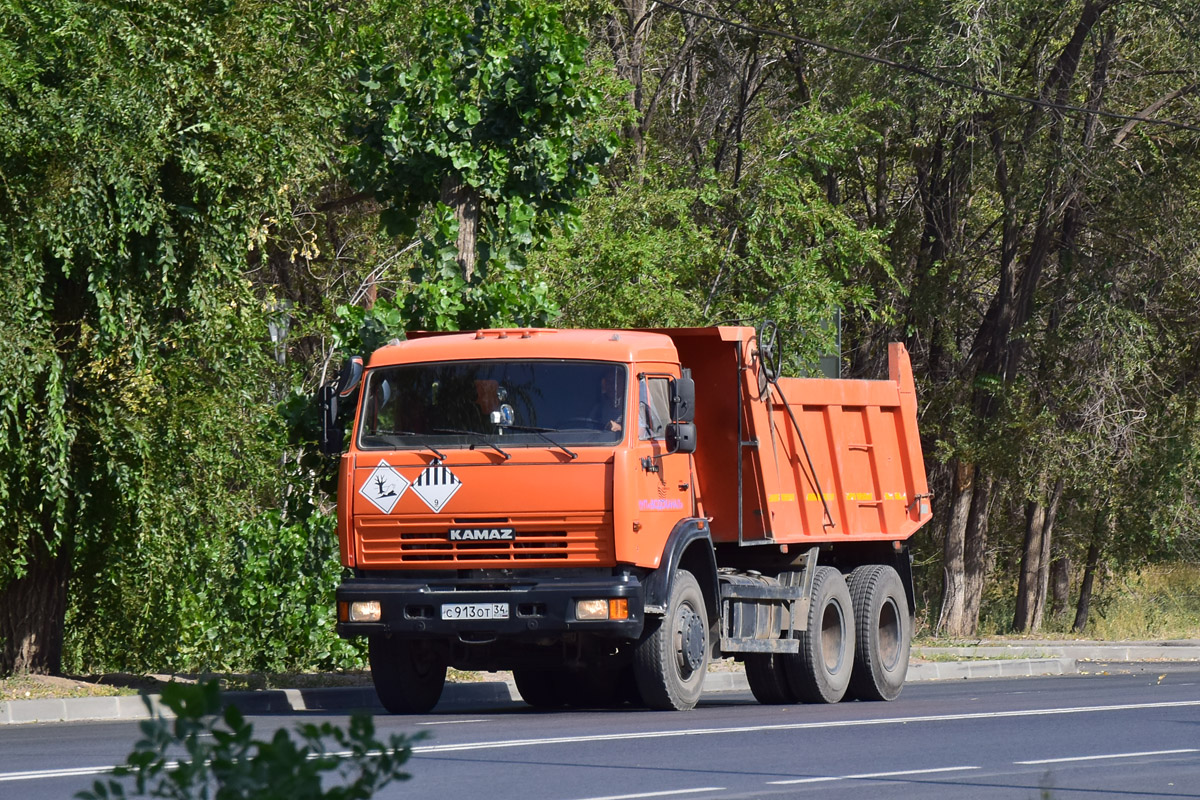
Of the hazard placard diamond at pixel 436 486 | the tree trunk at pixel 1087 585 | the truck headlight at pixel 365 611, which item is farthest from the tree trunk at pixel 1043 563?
the truck headlight at pixel 365 611

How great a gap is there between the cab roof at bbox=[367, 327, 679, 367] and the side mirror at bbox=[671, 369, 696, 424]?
0.95ft

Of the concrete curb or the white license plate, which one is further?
the concrete curb

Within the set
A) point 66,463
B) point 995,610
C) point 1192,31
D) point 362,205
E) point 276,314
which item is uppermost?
point 1192,31

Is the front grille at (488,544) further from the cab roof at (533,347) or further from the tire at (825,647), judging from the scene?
the tire at (825,647)

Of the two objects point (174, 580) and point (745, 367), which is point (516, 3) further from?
point (174, 580)

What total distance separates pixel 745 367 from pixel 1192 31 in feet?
42.7

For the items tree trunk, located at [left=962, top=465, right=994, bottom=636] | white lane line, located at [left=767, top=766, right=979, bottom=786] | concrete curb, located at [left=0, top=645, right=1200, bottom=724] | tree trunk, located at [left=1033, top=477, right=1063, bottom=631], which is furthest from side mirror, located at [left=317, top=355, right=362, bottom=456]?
tree trunk, located at [left=1033, top=477, right=1063, bottom=631]

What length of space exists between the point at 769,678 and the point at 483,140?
18.0 feet

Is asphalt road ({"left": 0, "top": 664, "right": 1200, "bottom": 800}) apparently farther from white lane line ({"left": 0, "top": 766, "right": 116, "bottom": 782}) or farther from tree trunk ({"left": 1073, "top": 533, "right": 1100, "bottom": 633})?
tree trunk ({"left": 1073, "top": 533, "right": 1100, "bottom": 633})

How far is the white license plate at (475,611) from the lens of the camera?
41.2 ft

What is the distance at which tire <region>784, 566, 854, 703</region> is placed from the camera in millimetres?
14977

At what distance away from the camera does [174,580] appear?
16703 millimetres

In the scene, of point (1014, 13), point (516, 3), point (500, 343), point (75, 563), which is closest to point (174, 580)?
point (75, 563)

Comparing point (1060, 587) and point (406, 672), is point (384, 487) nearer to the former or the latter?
point (406, 672)
